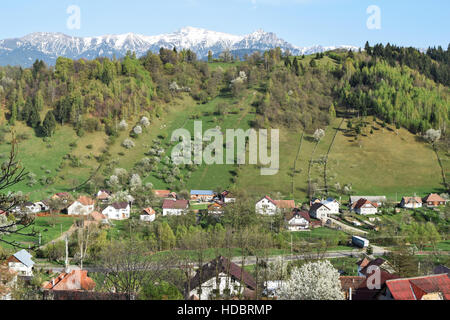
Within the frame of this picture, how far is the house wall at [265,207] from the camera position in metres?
49.1

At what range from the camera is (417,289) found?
17344mm

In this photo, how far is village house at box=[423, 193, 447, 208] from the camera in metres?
54.1

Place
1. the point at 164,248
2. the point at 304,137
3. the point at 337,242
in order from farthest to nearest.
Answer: the point at 304,137, the point at 337,242, the point at 164,248

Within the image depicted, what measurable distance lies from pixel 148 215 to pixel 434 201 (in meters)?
39.3

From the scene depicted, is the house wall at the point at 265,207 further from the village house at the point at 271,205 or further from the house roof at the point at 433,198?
the house roof at the point at 433,198

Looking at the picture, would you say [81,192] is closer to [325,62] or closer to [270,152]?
[270,152]

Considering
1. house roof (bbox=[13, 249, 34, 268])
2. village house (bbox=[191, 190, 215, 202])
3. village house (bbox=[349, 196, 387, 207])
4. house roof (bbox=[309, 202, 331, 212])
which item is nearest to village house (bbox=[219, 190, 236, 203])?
village house (bbox=[191, 190, 215, 202])

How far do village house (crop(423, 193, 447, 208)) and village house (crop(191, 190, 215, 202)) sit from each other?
3047cm

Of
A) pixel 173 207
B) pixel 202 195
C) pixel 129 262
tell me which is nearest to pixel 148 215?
pixel 173 207

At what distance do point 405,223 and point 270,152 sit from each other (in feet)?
91.9

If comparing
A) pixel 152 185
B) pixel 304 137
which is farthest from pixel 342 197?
pixel 152 185

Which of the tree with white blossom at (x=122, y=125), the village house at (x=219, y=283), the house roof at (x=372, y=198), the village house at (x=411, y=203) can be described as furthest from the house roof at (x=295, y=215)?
the tree with white blossom at (x=122, y=125)

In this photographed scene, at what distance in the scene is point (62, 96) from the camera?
78062 mm

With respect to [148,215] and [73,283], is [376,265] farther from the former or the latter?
[148,215]
